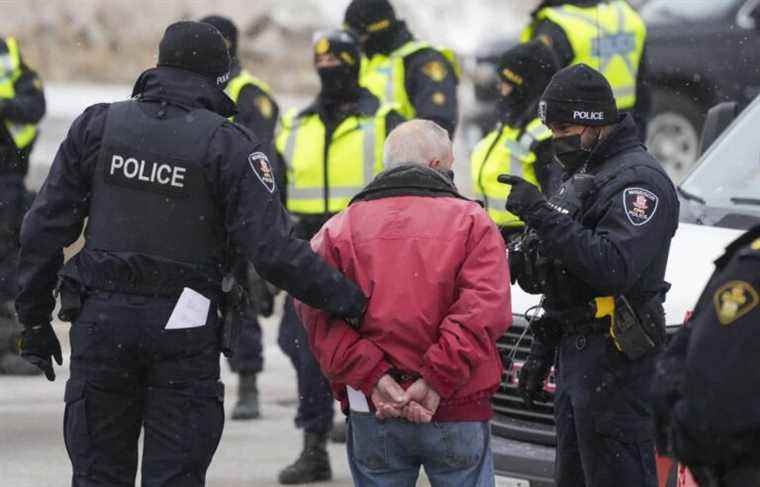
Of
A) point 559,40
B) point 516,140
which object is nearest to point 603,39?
point 559,40

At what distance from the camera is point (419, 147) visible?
554 cm

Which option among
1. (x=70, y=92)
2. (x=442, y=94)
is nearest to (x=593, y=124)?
(x=442, y=94)

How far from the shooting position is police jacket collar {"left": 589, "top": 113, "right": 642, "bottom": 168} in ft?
19.1

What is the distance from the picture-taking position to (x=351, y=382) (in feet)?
17.4

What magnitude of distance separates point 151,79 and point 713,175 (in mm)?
2890

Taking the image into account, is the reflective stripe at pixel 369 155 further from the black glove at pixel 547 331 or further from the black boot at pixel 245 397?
the black glove at pixel 547 331

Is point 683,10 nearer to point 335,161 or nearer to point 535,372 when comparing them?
point 335,161

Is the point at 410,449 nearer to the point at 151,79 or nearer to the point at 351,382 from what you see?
the point at 351,382

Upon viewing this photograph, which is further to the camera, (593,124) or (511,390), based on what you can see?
(511,390)

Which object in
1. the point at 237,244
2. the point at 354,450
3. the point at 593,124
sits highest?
the point at 593,124

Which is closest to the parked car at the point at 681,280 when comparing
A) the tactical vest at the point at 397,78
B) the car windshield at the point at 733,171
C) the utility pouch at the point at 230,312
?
the car windshield at the point at 733,171

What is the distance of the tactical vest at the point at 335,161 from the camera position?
8602 mm

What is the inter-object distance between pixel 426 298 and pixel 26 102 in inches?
243

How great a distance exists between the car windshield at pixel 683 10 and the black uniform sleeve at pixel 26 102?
5.99 m
